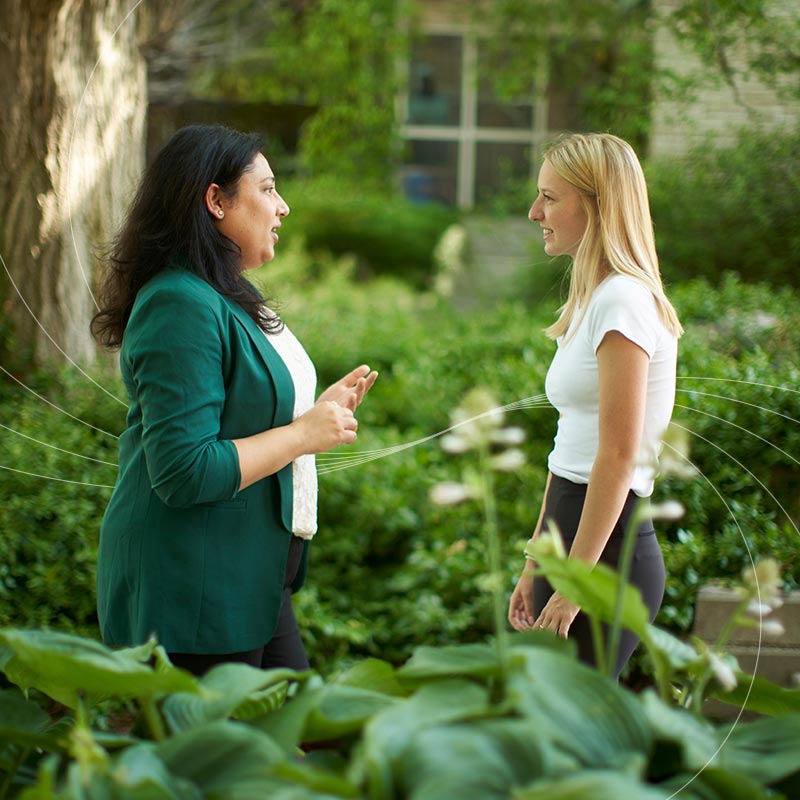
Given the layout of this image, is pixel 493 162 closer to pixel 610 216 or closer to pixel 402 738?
pixel 610 216

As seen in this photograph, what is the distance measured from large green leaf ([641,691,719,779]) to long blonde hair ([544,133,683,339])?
104cm

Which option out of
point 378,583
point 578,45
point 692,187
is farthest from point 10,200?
point 578,45

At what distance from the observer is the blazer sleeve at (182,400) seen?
195 centimetres

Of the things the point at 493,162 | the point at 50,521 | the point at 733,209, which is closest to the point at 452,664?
the point at 50,521

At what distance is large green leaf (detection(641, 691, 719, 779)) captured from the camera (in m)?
1.22

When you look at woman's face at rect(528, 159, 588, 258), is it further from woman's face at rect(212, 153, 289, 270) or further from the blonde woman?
woman's face at rect(212, 153, 289, 270)

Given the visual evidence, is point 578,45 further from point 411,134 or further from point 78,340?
point 78,340

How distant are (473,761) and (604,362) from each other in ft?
3.51

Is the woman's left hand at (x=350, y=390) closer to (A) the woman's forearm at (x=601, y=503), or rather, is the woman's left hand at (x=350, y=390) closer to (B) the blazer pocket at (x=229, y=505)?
(B) the blazer pocket at (x=229, y=505)

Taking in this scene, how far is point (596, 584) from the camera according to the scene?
56.0 inches

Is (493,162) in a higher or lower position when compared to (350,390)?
higher

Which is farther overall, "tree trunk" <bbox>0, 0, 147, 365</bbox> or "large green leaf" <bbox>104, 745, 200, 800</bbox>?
"tree trunk" <bbox>0, 0, 147, 365</bbox>

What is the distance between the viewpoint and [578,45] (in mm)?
11219

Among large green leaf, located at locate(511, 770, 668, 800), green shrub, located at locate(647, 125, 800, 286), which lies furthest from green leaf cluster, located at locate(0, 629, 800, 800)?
green shrub, located at locate(647, 125, 800, 286)
